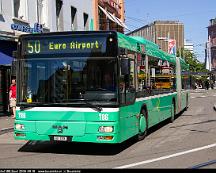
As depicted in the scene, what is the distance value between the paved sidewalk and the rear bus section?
4935mm

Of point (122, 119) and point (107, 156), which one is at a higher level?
point (122, 119)

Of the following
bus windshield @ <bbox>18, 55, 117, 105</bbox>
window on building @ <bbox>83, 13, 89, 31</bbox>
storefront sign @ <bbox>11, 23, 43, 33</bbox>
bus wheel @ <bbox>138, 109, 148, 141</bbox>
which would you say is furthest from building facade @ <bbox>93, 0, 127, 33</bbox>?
bus windshield @ <bbox>18, 55, 117, 105</bbox>

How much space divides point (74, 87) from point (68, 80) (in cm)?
21

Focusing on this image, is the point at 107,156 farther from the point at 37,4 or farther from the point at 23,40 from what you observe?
the point at 37,4

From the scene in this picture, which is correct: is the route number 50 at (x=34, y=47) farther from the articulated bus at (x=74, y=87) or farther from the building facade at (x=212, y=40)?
the building facade at (x=212, y=40)

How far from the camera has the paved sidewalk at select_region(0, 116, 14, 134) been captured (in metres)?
14.9

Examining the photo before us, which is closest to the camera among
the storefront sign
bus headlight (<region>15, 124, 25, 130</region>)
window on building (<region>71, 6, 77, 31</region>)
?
bus headlight (<region>15, 124, 25, 130</region>)

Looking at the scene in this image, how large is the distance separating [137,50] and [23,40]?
10.1 feet

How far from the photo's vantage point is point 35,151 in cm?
1044

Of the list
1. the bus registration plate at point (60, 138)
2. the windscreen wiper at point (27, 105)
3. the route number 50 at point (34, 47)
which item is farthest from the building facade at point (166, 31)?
the bus registration plate at point (60, 138)

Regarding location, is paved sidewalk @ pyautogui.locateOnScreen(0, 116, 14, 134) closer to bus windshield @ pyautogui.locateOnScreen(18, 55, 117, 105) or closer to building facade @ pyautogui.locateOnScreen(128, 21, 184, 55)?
bus windshield @ pyautogui.locateOnScreen(18, 55, 117, 105)

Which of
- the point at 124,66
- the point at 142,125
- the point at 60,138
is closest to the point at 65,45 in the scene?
the point at 124,66

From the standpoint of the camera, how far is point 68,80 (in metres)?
9.75

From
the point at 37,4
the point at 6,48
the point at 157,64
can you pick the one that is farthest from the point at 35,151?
the point at 37,4
